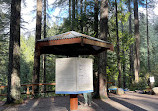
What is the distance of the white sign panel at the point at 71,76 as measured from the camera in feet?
20.6

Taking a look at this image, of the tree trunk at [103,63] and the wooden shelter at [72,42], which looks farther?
the tree trunk at [103,63]

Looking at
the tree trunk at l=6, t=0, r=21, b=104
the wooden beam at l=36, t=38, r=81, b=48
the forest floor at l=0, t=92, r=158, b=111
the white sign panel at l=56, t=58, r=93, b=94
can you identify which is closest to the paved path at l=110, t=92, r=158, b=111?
the forest floor at l=0, t=92, r=158, b=111

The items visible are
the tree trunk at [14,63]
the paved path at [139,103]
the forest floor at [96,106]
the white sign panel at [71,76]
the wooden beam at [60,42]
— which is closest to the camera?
the wooden beam at [60,42]

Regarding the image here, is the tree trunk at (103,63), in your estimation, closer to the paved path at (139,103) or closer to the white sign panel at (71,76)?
the paved path at (139,103)

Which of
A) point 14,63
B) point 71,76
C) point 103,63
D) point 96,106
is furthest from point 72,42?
point 103,63

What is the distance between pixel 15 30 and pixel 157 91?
453 inches

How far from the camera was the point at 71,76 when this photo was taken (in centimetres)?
630

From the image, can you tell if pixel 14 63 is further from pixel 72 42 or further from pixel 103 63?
pixel 103 63

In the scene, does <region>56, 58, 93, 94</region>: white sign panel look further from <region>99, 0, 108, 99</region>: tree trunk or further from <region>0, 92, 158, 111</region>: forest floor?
<region>99, 0, 108, 99</region>: tree trunk

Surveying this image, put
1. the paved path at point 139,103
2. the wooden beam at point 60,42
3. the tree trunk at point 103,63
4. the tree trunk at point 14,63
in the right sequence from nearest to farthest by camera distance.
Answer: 1. the wooden beam at point 60,42
2. the paved path at point 139,103
3. the tree trunk at point 14,63
4. the tree trunk at point 103,63

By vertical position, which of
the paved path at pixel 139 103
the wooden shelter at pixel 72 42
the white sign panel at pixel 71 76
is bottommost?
the paved path at pixel 139 103

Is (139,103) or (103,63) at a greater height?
(103,63)

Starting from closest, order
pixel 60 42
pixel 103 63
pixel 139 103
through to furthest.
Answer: pixel 60 42, pixel 139 103, pixel 103 63

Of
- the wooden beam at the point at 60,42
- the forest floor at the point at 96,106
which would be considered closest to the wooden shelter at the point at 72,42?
the wooden beam at the point at 60,42
